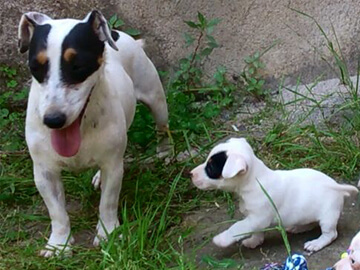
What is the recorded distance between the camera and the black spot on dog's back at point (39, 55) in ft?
11.3

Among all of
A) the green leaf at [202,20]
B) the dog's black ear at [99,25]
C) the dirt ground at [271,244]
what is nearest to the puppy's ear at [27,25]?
the dog's black ear at [99,25]

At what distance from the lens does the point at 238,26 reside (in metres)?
5.46

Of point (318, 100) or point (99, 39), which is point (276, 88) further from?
point (99, 39)

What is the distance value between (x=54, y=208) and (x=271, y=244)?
0.99m

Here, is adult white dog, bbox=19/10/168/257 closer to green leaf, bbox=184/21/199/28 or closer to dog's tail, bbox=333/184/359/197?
green leaf, bbox=184/21/199/28

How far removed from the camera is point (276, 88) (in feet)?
18.1

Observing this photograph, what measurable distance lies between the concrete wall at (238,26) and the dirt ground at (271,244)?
155 cm

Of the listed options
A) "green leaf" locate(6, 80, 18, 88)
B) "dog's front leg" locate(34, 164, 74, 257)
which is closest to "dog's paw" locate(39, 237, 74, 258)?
"dog's front leg" locate(34, 164, 74, 257)

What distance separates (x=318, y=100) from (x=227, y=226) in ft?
4.80

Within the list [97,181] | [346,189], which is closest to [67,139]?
[97,181]

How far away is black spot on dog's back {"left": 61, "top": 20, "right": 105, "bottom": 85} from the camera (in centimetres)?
345

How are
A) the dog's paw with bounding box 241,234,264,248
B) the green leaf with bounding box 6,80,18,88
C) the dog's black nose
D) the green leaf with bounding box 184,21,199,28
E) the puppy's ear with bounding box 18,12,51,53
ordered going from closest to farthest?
the dog's black nose
the puppy's ear with bounding box 18,12,51,53
the dog's paw with bounding box 241,234,264,248
the green leaf with bounding box 184,21,199,28
the green leaf with bounding box 6,80,18,88

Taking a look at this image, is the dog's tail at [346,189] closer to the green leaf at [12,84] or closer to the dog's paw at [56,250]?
the dog's paw at [56,250]

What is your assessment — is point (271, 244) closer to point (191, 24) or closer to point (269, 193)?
point (269, 193)
